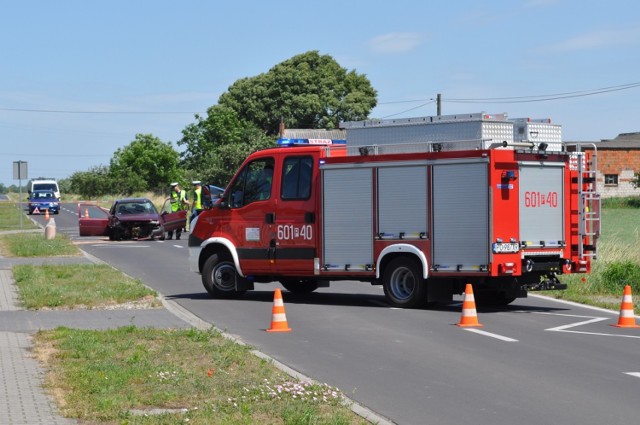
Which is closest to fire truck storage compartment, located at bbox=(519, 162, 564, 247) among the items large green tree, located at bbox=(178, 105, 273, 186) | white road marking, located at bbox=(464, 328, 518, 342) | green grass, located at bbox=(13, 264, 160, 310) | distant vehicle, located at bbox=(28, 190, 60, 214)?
white road marking, located at bbox=(464, 328, 518, 342)

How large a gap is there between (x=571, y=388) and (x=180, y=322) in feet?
22.4

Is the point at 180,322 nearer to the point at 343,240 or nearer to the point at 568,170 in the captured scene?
the point at 343,240

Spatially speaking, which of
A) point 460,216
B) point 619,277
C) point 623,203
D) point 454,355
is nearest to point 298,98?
point 623,203

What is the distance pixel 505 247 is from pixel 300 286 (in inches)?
192

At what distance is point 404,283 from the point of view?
58.5 ft

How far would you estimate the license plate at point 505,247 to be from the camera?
16750 mm

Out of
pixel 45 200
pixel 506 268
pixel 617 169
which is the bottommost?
pixel 506 268

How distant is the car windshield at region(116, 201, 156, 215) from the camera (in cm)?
4116

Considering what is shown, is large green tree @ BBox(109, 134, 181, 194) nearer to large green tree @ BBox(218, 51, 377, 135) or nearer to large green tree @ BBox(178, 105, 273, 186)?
large green tree @ BBox(178, 105, 273, 186)

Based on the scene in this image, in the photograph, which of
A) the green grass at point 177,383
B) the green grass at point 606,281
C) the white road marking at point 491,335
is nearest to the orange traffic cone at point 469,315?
the white road marking at point 491,335

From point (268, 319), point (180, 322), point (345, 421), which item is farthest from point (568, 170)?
point (345, 421)

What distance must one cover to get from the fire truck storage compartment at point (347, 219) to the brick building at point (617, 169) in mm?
79097

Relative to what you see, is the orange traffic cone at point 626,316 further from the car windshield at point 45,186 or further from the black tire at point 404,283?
the car windshield at point 45,186

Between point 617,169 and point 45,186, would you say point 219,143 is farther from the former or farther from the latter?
point 617,169
